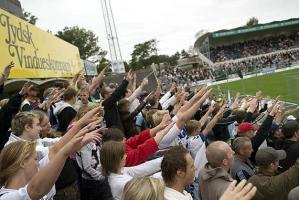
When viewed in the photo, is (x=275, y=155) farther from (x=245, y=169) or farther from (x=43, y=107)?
(x=43, y=107)

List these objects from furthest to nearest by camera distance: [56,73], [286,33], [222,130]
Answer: [286,33] < [56,73] < [222,130]

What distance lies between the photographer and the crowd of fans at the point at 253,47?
69000 millimetres

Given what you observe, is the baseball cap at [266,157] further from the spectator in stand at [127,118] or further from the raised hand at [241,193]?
the spectator in stand at [127,118]

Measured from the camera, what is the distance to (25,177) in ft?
9.98

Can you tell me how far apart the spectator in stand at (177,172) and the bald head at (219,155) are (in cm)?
74

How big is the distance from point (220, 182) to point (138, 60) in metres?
87.7

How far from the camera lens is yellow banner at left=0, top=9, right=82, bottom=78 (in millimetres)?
9547

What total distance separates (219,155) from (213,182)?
322 mm

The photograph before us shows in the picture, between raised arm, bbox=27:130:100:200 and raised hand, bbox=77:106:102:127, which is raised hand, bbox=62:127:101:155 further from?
raised hand, bbox=77:106:102:127

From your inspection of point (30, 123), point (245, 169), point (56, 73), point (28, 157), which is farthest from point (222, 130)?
point (56, 73)

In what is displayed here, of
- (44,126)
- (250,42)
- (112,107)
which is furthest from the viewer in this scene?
(250,42)

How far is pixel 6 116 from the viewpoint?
4.74 metres

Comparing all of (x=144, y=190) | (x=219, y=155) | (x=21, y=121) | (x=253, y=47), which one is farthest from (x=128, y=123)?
(x=253, y=47)

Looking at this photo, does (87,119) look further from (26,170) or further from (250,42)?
(250,42)
